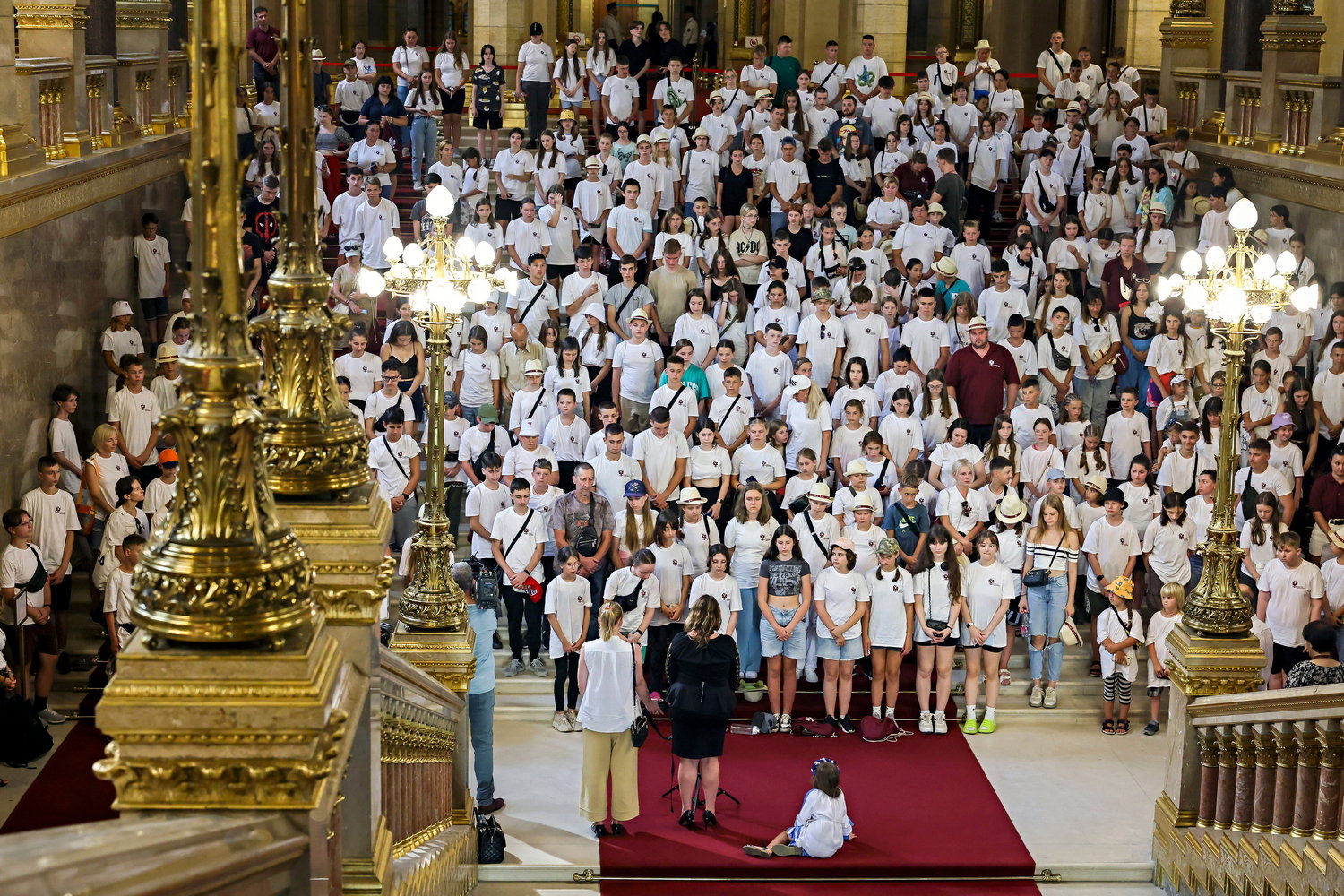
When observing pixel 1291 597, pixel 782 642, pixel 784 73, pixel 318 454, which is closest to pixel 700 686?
pixel 782 642

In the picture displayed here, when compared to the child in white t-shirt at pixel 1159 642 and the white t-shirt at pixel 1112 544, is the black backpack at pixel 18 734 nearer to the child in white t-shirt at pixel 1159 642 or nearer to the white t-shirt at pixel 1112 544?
the white t-shirt at pixel 1112 544

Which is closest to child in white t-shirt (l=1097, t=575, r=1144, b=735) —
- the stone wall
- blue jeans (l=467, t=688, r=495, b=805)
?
blue jeans (l=467, t=688, r=495, b=805)

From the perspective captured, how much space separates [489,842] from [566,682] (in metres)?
3.03

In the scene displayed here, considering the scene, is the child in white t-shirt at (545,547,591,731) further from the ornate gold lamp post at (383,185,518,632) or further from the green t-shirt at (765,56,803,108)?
the green t-shirt at (765,56,803,108)

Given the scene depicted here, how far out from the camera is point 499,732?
608 inches

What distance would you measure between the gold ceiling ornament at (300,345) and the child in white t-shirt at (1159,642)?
10679 mm

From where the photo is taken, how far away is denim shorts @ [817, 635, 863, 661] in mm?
15398

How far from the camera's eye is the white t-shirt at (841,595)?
603 inches

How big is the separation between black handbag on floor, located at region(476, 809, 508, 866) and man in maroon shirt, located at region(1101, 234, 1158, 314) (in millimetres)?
11438

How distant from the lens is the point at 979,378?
18.0m

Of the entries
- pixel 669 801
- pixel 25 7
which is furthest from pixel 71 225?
pixel 669 801

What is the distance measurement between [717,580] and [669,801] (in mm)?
1998

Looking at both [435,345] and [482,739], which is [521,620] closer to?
[482,739]

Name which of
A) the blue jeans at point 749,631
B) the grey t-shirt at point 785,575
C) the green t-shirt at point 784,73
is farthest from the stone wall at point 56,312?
the green t-shirt at point 784,73
